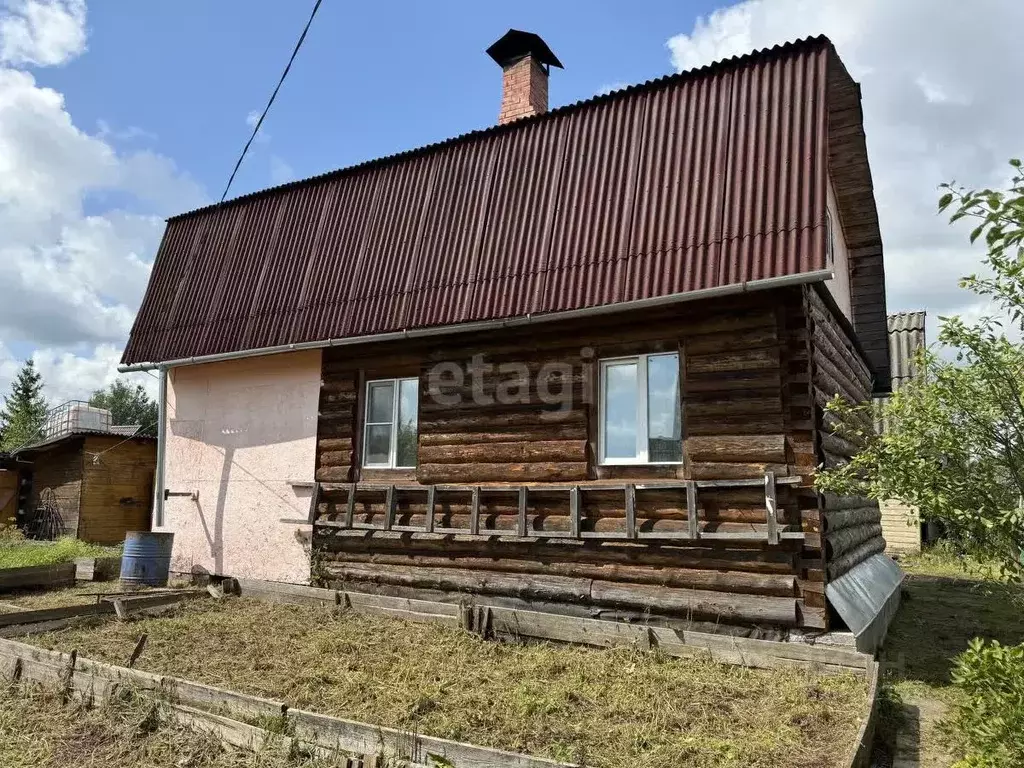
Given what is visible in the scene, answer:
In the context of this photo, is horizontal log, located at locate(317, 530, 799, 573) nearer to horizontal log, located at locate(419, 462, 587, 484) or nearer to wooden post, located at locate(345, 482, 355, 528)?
wooden post, located at locate(345, 482, 355, 528)

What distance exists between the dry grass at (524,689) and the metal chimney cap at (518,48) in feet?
32.0

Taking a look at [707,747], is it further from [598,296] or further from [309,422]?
[309,422]

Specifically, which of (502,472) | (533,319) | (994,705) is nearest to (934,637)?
(994,705)

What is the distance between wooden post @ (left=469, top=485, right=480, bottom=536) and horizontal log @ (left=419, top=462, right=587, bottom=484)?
0.20m

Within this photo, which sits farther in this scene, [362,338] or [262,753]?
[362,338]

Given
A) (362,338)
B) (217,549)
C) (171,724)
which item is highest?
(362,338)

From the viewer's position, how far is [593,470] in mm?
8430

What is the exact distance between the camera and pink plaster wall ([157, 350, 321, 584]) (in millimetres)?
11008

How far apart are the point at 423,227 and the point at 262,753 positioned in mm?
7304

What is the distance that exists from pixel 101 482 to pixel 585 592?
1705 cm

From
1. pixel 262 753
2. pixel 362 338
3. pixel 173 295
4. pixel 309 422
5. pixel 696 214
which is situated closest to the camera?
pixel 262 753

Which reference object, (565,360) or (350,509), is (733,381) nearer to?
(565,360)

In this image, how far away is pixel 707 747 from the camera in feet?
15.9

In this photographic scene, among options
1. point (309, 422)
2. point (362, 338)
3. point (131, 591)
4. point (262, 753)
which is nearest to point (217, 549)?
point (131, 591)
